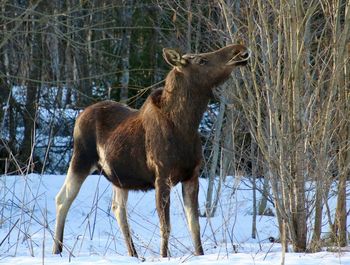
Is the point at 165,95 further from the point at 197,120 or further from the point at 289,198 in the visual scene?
the point at 289,198

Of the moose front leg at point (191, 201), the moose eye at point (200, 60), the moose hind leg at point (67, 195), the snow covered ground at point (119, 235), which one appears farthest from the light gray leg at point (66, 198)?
the moose eye at point (200, 60)

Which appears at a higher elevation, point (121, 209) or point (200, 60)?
point (200, 60)

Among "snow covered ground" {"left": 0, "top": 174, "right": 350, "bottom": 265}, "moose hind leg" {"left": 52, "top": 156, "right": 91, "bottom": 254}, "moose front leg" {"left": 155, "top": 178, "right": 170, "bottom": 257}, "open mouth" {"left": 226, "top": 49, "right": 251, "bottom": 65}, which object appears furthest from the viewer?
"moose hind leg" {"left": 52, "top": 156, "right": 91, "bottom": 254}

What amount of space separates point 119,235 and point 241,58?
4.69 m

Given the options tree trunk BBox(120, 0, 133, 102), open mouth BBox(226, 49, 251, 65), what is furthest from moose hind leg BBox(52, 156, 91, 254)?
tree trunk BBox(120, 0, 133, 102)

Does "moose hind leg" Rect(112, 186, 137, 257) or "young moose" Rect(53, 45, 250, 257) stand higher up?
"young moose" Rect(53, 45, 250, 257)

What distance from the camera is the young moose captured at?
316 inches

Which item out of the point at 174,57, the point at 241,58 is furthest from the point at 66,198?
the point at 241,58

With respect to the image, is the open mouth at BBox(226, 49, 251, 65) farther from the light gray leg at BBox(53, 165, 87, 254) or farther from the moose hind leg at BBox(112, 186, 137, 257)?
the light gray leg at BBox(53, 165, 87, 254)

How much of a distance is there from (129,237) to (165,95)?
1660 mm

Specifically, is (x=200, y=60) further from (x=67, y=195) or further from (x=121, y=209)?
(x=67, y=195)

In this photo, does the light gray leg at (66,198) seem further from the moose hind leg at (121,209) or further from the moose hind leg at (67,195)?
the moose hind leg at (121,209)

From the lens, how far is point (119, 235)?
1174 centimetres

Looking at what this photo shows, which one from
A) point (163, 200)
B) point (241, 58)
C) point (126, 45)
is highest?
point (126, 45)
